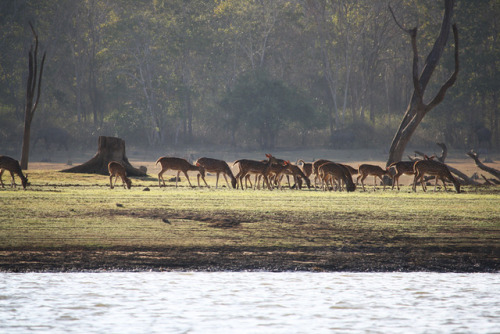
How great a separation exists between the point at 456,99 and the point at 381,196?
38233mm

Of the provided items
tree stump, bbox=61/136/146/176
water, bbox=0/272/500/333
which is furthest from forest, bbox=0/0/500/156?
water, bbox=0/272/500/333

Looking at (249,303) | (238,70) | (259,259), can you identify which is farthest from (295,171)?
(238,70)

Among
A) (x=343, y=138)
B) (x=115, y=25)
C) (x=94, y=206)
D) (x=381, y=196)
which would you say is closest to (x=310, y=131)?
(x=343, y=138)

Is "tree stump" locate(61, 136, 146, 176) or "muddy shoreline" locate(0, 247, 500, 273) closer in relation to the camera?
"muddy shoreline" locate(0, 247, 500, 273)

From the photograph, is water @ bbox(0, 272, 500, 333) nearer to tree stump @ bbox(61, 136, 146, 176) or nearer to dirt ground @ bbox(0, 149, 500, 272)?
dirt ground @ bbox(0, 149, 500, 272)

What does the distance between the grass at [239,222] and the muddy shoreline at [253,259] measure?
0.27m

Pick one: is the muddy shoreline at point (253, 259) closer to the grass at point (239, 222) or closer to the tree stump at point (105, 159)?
the grass at point (239, 222)

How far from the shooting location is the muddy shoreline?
380 inches

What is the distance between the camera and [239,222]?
12.5m

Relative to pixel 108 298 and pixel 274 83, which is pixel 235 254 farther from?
pixel 274 83

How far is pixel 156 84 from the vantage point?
198ft

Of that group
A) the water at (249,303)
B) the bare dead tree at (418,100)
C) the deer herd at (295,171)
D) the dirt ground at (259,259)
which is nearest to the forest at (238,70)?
the bare dead tree at (418,100)

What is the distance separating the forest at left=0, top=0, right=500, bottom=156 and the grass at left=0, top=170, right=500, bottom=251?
38.9m

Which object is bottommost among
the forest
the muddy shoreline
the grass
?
the muddy shoreline
